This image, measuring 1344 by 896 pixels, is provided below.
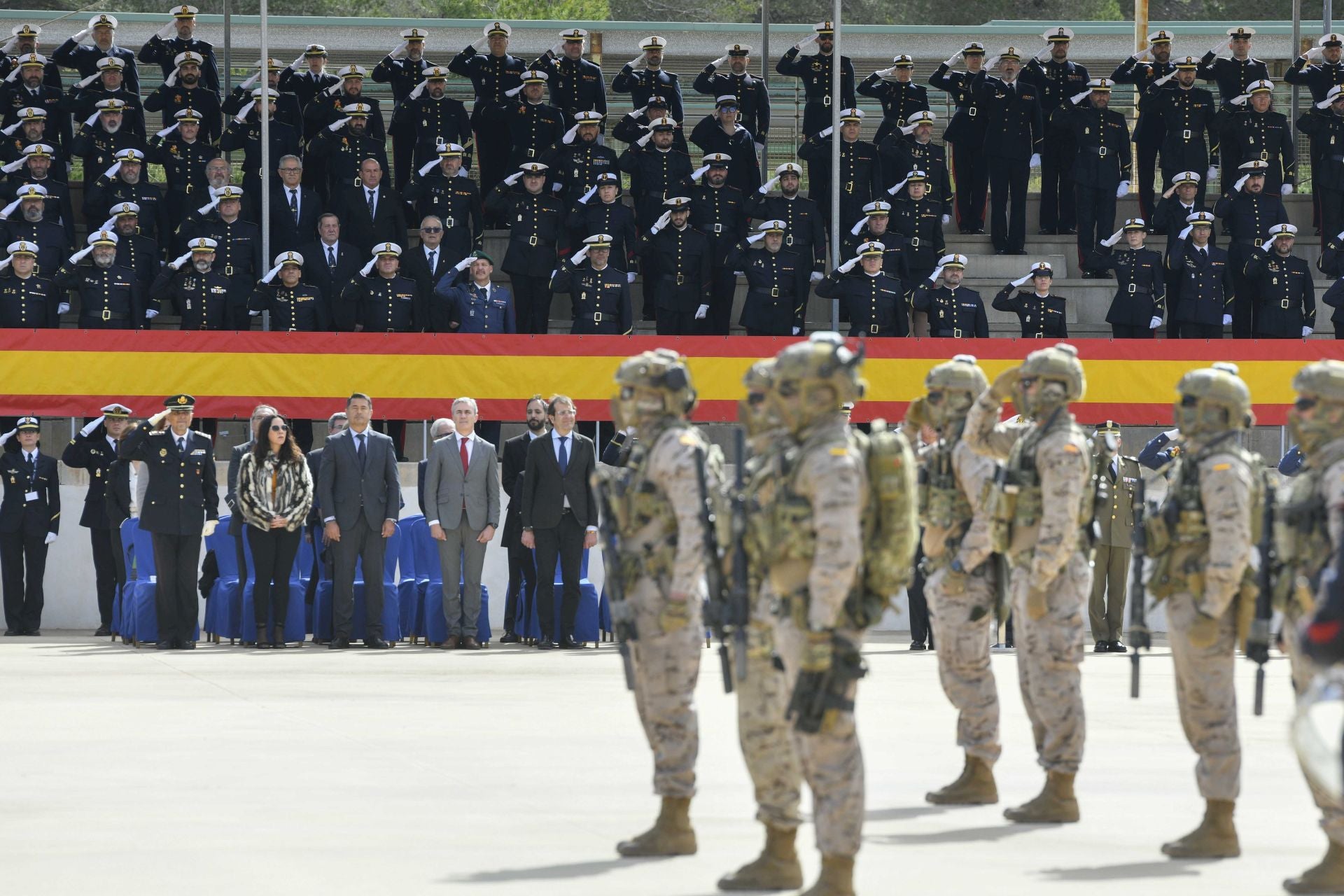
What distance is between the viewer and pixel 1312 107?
22875 mm

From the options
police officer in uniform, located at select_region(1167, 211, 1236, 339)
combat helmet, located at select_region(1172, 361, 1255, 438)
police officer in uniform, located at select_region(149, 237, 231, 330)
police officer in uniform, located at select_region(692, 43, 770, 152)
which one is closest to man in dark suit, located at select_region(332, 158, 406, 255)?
police officer in uniform, located at select_region(149, 237, 231, 330)

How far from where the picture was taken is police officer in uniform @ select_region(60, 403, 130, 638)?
56.2 feet

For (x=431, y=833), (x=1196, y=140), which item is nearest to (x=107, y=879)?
(x=431, y=833)

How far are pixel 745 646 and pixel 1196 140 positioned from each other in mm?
16848

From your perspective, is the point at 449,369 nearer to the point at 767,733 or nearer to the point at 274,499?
the point at 274,499

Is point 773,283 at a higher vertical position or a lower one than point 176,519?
higher

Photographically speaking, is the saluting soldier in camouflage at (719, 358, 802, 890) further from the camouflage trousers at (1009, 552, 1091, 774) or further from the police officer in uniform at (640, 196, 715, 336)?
the police officer in uniform at (640, 196, 715, 336)

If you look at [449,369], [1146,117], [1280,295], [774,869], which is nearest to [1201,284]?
[1280,295]

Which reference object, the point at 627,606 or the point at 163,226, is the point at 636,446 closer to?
the point at 627,606

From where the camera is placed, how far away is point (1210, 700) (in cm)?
776

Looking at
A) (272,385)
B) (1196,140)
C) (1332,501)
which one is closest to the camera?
(1332,501)

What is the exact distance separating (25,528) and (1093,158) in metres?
11.6

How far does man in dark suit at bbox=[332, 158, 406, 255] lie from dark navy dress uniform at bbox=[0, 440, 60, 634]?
164 inches

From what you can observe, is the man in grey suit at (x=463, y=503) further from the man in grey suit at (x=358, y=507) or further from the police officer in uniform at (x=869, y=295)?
the police officer in uniform at (x=869, y=295)
